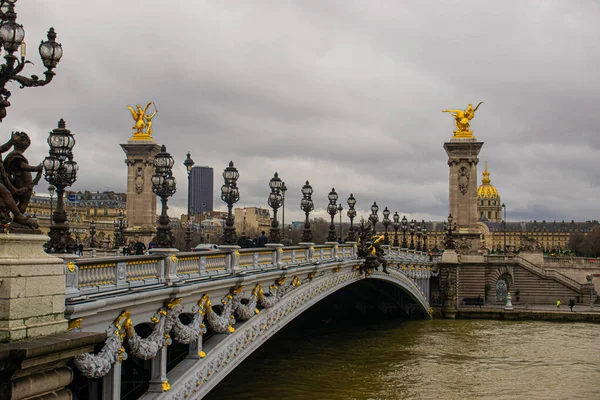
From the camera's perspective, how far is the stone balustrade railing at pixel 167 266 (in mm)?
11883

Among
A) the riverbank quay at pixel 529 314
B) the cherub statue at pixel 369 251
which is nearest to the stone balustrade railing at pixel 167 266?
the cherub statue at pixel 369 251

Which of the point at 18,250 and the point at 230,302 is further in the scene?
the point at 230,302

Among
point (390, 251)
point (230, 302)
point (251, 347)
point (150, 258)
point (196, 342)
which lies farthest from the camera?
point (390, 251)

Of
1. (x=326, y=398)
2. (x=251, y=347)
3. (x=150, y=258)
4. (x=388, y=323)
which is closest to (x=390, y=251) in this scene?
(x=388, y=323)

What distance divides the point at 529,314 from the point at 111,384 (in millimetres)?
47117

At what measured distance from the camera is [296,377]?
30.3 meters

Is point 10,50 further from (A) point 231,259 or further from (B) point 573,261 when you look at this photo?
(B) point 573,261

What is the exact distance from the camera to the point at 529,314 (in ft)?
181

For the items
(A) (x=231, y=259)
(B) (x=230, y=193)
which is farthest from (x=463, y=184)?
(A) (x=231, y=259)

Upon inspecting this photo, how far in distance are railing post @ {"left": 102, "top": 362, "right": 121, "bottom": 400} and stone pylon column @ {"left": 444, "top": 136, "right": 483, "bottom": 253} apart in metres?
58.1

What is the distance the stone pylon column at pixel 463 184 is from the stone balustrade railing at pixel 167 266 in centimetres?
4479

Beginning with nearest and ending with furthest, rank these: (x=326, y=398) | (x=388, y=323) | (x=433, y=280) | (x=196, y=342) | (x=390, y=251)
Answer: (x=196, y=342) → (x=326, y=398) → (x=390, y=251) → (x=388, y=323) → (x=433, y=280)

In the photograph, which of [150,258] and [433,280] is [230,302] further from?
[433,280]

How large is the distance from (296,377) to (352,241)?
874cm
